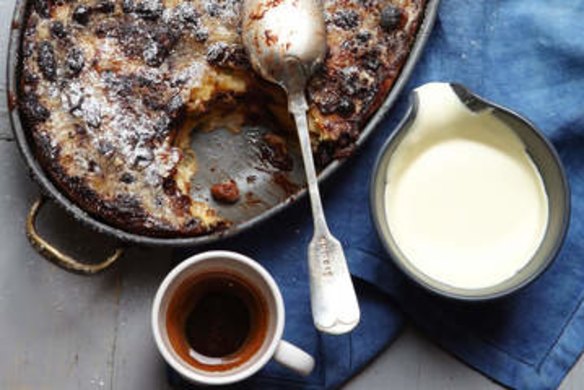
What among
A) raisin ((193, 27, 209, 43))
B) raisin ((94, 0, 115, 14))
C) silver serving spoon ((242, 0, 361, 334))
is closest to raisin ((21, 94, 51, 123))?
raisin ((94, 0, 115, 14))

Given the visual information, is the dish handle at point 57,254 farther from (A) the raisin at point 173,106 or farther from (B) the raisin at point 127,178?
(A) the raisin at point 173,106

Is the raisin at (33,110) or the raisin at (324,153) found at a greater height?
the raisin at (33,110)

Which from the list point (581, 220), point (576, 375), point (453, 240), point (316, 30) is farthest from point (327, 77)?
point (576, 375)

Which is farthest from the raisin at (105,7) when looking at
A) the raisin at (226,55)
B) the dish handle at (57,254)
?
the dish handle at (57,254)

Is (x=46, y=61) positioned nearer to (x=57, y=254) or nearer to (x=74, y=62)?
(x=74, y=62)

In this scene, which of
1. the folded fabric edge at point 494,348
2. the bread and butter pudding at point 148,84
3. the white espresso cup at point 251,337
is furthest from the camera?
the folded fabric edge at point 494,348

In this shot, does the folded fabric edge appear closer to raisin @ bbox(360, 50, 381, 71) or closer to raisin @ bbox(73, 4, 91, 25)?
raisin @ bbox(360, 50, 381, 71)
